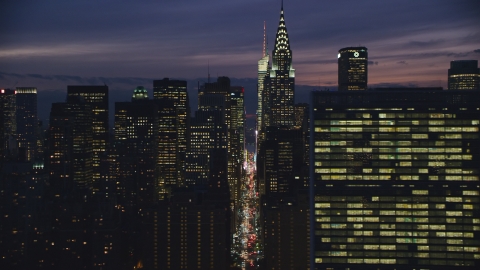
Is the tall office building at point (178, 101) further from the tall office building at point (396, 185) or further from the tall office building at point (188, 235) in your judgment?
the tall office building at point (396, 185)

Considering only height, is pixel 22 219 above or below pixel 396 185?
below

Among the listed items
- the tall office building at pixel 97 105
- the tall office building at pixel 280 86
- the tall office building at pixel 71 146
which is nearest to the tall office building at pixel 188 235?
the tall office building at pixel 71 146

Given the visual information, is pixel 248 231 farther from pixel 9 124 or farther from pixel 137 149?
pixel 9 124

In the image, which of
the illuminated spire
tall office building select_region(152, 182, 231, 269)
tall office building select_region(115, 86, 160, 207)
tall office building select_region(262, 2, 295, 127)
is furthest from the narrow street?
the illuminated spire

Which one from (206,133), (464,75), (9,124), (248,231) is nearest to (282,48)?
(206,133)

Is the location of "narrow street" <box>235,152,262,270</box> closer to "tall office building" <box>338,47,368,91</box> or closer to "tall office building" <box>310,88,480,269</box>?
"tall office building" <box>338,47,368,91</box>

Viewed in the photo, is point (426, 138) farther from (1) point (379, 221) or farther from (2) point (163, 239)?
(2) point (163, 239)

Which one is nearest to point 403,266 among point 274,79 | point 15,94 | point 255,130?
point 15,94
